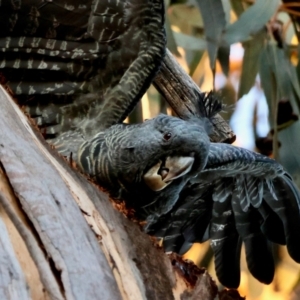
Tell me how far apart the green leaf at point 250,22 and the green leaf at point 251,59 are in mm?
170

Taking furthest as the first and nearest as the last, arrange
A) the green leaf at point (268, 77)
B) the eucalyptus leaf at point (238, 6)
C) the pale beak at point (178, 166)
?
1. the eucalyptus leaf at point (238, 6)
2. the green leaf at point (268, 77)
3. the pale beak at point (178, 166)

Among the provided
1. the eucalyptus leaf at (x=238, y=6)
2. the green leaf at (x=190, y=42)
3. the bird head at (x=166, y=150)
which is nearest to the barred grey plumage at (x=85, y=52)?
the bird head at (x=166, y=150)

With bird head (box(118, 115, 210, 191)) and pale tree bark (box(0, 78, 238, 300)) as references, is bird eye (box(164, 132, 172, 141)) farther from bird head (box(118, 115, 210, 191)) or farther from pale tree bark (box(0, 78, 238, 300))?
pale tree bark (box(0, 78, 238, 300))

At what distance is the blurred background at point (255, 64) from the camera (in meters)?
1.54

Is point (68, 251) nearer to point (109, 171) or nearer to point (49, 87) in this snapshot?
point (109, 171)

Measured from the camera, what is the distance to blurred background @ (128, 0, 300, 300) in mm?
1539

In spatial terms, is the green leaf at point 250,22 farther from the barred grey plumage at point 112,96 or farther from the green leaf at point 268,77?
the barred grey plumage at point 112,96

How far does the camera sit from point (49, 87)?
1.28 meters

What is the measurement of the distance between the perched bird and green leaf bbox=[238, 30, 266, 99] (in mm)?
430

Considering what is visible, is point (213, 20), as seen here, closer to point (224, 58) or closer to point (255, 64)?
point (224, 58)

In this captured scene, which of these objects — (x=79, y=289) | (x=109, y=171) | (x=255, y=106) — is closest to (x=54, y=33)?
(x=109, y=171)

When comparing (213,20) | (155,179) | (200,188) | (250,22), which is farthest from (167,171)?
(250,22)

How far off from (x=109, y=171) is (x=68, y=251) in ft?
1.32

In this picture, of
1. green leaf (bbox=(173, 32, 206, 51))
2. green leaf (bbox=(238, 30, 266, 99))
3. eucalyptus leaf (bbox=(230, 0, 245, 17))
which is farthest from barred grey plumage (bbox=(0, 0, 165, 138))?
eucalyptus leaf (bbox=(230, 0, 245, 17))
